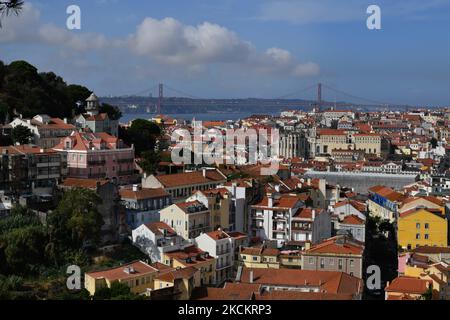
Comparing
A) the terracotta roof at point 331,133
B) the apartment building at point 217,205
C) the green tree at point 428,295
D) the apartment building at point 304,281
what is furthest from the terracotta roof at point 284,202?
the terracotta roof at point 331,133

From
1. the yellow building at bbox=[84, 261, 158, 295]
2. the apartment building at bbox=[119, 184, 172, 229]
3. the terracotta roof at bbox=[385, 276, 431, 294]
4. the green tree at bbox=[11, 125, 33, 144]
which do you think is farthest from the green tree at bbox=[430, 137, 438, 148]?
the yellow building at bbox=[84, 261, 158, 295]

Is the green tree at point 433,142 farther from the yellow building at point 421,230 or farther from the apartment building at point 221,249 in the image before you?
the apartment building at point 221,249

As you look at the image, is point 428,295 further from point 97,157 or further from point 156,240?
point 97,157

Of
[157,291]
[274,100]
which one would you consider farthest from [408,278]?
[274,100]

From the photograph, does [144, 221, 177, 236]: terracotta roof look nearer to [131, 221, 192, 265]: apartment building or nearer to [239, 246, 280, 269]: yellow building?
[131, 221, 192, 265]: apartment building
